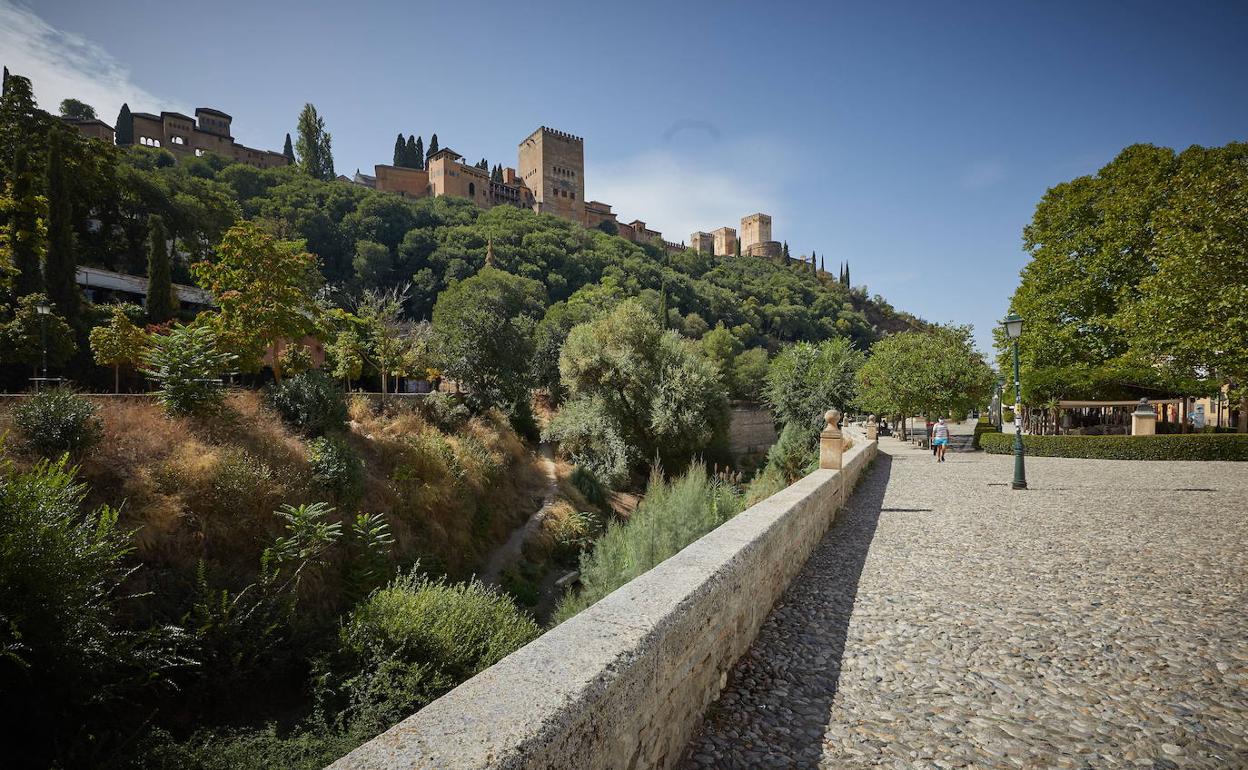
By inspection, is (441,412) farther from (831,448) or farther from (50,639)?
(50,639)

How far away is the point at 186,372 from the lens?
11.2 metres

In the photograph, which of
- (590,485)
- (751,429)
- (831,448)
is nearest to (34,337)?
(590,485)

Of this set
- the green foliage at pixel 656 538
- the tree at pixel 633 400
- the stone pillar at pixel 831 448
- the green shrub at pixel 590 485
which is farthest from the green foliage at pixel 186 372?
the tree at pixel 633 400

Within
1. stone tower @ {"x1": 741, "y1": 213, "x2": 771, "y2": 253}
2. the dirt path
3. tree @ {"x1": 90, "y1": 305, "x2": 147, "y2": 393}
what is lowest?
the dirt path

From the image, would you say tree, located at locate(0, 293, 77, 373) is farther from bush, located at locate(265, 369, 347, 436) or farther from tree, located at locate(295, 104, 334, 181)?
tree, located at locate(295, 104, 334, 181)

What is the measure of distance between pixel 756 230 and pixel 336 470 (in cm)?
11638

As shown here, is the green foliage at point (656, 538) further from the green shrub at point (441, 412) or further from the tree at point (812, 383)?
the tree at point (812, 383)

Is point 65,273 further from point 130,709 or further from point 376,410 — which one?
point 130,709

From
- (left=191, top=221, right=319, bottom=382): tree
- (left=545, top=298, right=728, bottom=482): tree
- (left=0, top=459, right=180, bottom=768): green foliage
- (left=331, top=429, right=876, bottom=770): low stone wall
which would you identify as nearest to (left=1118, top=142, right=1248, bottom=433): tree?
(left=545, top=298, right=728, bottom=482): tree

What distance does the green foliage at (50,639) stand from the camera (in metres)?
4.46

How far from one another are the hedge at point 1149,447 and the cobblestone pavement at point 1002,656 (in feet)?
42.2

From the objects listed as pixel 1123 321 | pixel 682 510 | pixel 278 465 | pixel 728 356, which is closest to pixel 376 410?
pixel 278 465

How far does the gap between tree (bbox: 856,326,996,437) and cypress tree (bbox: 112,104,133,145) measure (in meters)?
90.8

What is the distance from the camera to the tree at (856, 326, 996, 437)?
24156 millimetres
